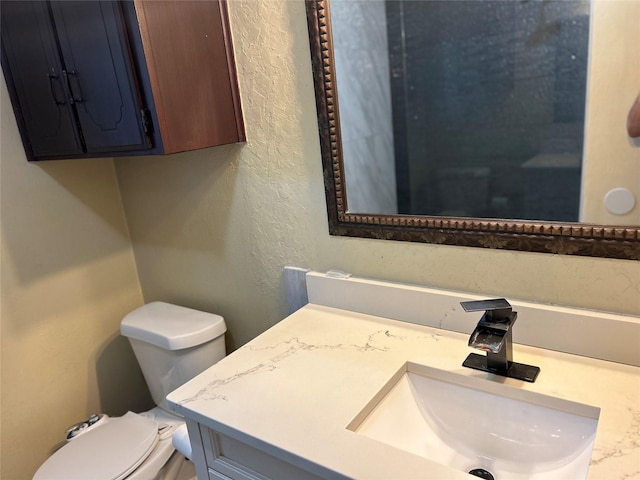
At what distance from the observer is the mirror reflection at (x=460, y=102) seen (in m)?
1.25

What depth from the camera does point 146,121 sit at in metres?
1.10

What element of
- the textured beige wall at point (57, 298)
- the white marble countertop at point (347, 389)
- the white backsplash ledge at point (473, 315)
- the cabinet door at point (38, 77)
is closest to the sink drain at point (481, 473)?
the white marble countertop at point (347, 389)

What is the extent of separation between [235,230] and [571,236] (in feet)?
3.02

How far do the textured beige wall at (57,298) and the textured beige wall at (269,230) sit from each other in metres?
0.14

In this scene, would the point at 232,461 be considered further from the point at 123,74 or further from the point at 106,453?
the point at 123,74

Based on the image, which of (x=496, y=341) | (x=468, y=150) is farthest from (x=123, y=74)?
(x=468, y=150)

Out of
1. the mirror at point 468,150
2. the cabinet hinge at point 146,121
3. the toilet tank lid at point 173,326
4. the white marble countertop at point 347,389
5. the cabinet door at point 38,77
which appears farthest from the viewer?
the toilet tank lid at point 173,326

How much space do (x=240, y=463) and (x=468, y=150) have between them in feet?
4.57

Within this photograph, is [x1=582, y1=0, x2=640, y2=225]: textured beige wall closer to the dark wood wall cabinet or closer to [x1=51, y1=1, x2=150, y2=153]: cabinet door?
the dark wood wall cabinet

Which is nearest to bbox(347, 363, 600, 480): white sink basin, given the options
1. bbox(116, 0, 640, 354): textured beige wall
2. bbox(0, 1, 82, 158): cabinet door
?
bbox(116, 0, 640, 354): textured beige wall

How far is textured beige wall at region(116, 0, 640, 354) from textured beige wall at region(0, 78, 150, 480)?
0.45 ft

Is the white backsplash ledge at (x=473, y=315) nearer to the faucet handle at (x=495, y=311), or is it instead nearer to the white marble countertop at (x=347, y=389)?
the white marble countertop at (x=347, y=389)

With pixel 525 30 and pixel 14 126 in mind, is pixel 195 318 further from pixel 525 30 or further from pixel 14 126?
pixel 525 30

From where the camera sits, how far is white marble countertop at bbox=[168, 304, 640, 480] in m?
0.71
